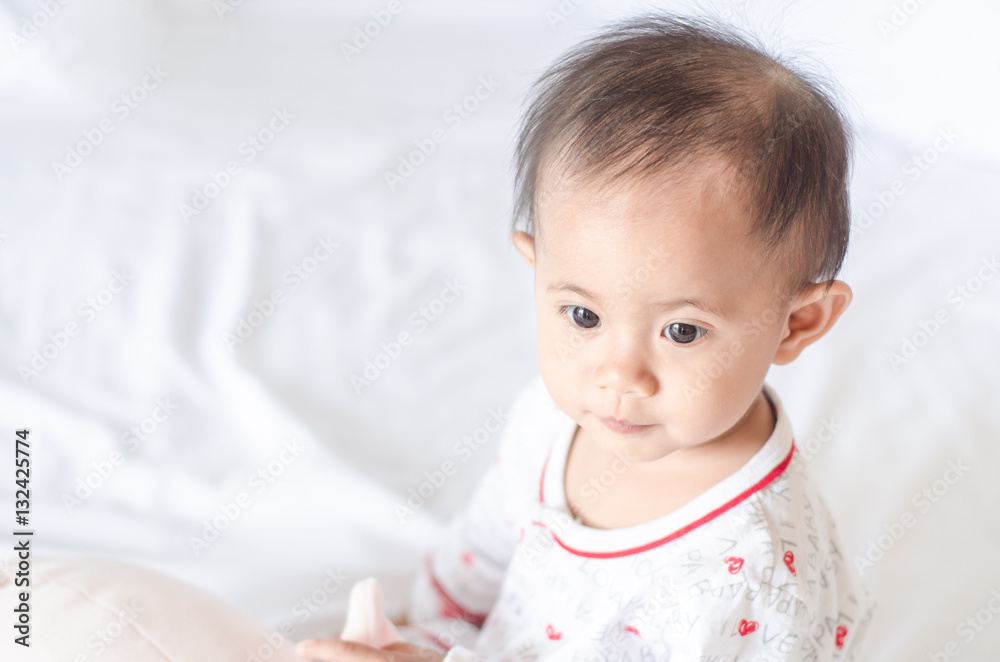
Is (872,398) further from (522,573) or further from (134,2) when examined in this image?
(134,2)

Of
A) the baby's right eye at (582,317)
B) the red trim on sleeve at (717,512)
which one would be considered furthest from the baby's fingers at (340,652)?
the baby's right eye at (582,317)

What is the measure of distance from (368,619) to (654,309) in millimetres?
471

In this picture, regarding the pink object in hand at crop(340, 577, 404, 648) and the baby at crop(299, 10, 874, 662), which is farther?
the pink object in hand at crop(340, 577, 404, 648)

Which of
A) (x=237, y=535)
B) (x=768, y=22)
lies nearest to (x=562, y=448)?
(x=237, y=535)

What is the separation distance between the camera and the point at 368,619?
925mm

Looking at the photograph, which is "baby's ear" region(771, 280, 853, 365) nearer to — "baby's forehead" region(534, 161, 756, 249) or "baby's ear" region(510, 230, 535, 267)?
"baby's forehead" region(534, 161, 756, 249)

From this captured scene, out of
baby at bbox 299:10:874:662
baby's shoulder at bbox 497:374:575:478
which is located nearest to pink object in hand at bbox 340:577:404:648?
baby at bbox 299:10:874:662

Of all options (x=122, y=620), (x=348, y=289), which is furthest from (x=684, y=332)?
(x=348, y=289)

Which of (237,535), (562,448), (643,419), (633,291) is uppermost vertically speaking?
(633,291)

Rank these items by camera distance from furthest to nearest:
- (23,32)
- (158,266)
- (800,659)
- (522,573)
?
(23,32) → (158,266) → (522,573) → (800,659)

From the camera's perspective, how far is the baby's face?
0.67 meters

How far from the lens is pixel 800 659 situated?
0.80m

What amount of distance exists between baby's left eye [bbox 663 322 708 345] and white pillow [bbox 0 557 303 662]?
1.62 ft

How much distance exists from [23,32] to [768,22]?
1416mm
